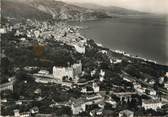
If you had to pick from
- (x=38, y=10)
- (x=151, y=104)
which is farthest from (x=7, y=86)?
(x=38, y=10)

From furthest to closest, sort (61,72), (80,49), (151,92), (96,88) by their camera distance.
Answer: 1. (80,49)
2. (61,72)
3. (151,92)
4. (96,88)

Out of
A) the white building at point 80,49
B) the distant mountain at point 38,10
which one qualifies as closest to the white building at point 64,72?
the white building at point 80,49

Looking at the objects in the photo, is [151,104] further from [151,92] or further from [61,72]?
[61,72]

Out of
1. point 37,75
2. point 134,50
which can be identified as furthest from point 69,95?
point 134,50

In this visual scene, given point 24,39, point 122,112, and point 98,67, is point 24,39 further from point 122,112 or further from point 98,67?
point 122,112

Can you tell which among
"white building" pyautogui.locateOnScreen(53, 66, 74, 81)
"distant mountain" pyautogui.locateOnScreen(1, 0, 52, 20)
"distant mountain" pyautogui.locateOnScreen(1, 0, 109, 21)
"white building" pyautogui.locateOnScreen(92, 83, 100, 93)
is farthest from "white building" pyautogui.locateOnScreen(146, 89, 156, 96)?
"distant mountain" pyautogui.locateOnScreen(1, 0, 109, 21)

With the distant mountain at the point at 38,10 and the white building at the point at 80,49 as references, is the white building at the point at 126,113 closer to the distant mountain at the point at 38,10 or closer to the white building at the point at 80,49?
the white building at the point at 80,49
